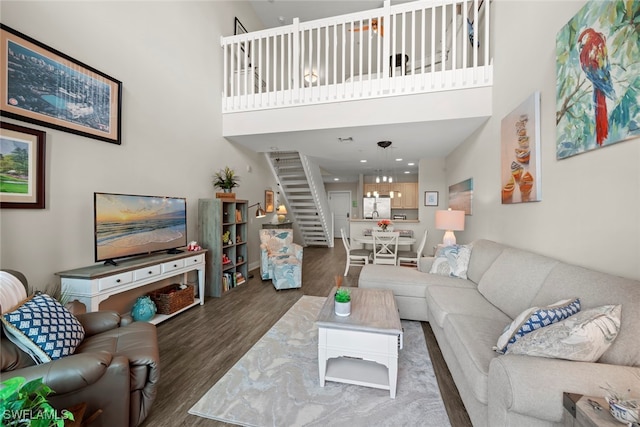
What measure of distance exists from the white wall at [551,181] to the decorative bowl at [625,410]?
99 centimetres

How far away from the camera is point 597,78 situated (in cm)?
161

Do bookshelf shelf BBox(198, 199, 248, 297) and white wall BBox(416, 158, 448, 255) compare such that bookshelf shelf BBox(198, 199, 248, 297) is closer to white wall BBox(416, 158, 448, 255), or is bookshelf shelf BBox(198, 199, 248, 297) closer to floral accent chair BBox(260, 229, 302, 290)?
floral accent chair BBox(260, 229, 302, 290)

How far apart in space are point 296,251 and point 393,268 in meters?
1.80

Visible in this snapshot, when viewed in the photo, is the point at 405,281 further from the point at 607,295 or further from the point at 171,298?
the point at 171,298

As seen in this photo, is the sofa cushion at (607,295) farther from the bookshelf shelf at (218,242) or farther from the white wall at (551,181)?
the bookshelf shelf at (218,242)

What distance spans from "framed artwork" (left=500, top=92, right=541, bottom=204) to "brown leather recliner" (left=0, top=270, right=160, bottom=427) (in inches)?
127

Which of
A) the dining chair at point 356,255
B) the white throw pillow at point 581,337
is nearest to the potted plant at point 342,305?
the white throw pillow at point 581,337

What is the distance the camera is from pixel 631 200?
1437 millimetres

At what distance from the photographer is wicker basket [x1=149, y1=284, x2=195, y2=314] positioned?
115 inches

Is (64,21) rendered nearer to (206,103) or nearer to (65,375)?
(206,103)

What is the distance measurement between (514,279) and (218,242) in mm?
3398

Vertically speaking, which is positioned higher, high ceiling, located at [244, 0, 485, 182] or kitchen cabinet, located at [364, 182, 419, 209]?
high ceiling, located at [244, 0, 485, 182]

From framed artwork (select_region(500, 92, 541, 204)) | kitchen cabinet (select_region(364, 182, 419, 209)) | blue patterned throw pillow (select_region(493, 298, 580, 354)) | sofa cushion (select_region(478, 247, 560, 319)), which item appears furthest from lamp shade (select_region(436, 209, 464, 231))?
kitchen cabinet (select_region(364, 182, 419, 209))

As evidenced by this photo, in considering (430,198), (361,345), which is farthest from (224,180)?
(430,198)
